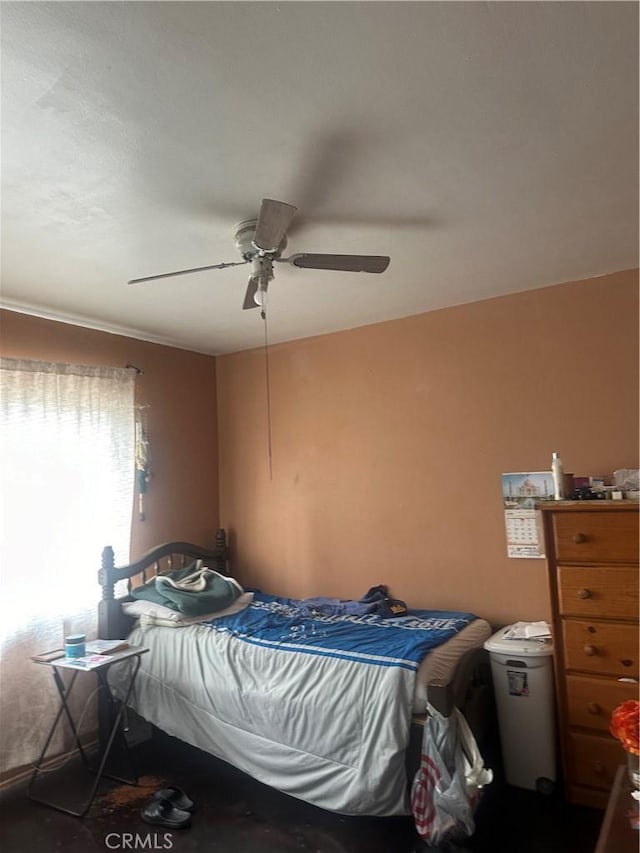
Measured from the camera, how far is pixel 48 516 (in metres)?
3.16

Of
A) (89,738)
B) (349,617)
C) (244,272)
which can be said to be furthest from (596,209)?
(89,738)

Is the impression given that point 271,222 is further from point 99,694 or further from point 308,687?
point 99,694

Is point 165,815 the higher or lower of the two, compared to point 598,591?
lower

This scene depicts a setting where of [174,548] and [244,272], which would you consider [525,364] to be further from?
[174,548]

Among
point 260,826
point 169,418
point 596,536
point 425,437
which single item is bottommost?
point 260,826

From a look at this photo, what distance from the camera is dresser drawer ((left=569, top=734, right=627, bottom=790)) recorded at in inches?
92.4

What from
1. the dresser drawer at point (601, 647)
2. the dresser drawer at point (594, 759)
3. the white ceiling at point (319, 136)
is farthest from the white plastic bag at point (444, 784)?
the white ceiling at point (319, 136)

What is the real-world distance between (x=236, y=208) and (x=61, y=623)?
7.97 ft

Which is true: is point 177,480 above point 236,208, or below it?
below

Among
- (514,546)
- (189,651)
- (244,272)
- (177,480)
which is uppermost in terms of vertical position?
(244,272)

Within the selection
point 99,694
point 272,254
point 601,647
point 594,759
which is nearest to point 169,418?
point 99,694

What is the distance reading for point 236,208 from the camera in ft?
7.13

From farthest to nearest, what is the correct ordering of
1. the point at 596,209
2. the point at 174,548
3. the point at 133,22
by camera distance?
1. the point at 174,548
2. the point at 596,209
3. the point at 133,22

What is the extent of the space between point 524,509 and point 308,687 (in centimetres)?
154
